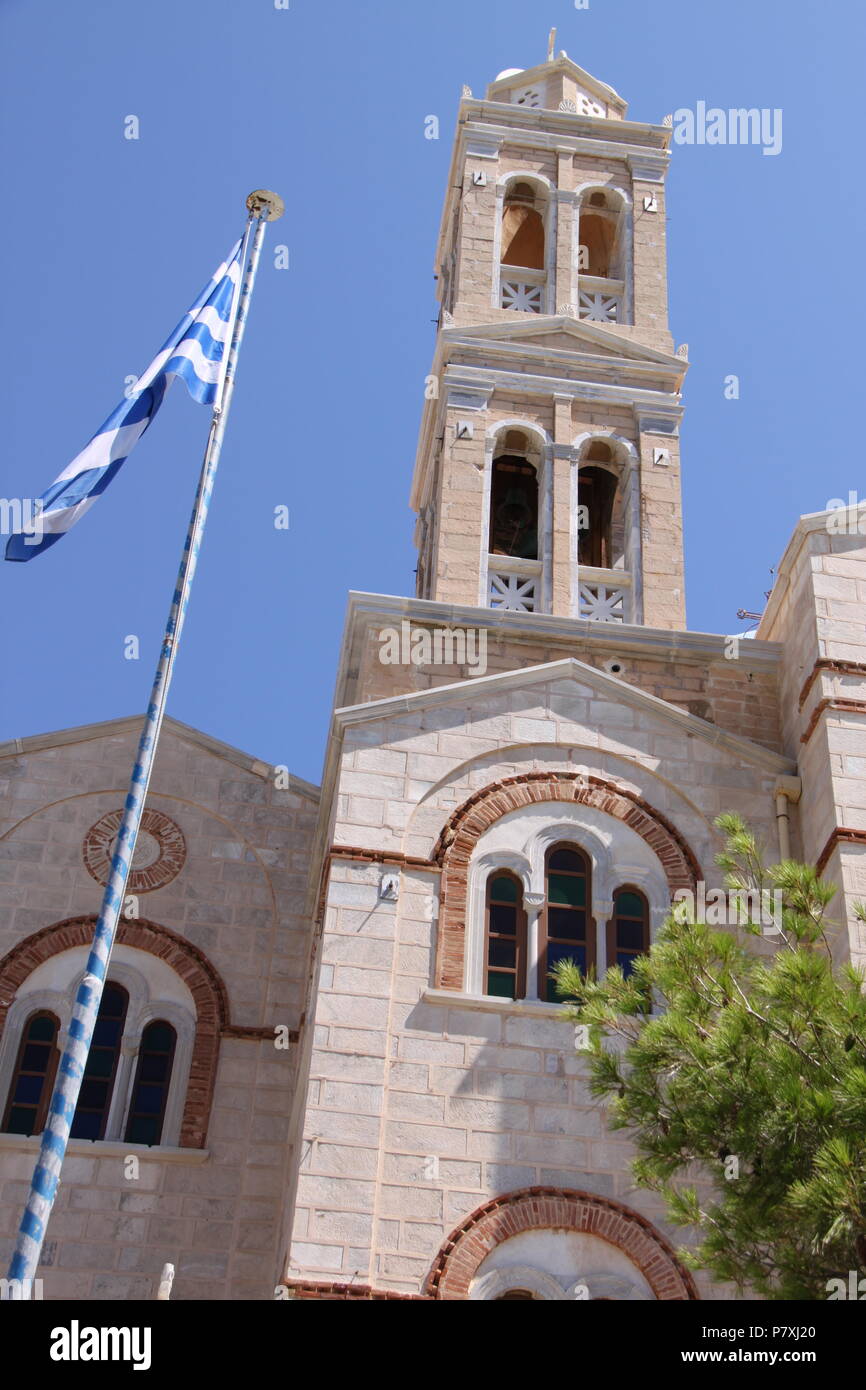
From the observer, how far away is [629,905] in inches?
687

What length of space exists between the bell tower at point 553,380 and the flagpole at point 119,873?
21.0 feet

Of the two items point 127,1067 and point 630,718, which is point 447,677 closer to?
point 630,718

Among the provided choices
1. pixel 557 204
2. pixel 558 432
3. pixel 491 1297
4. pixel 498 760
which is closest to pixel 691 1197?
pixel 491 1297

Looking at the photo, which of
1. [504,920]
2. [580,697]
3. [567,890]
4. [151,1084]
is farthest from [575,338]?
[151,1084]

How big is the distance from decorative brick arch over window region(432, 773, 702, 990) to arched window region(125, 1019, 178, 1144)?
415cm

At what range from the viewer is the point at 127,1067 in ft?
61.5

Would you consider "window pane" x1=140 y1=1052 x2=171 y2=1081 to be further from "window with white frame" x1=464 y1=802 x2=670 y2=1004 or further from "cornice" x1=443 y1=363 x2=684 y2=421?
"cornice" x1=443 y1=363 x2=684 y2=421

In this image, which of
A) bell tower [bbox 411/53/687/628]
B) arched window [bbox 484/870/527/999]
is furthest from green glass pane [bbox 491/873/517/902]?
bell tower [bbox 411/53/687/628]

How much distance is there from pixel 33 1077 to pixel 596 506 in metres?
12.0

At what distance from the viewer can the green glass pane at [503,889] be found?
17.3 meters

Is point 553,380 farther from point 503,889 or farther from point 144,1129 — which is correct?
point 144,1129

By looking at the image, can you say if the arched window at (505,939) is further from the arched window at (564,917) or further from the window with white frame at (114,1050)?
the window with white frame at (114,1050)
